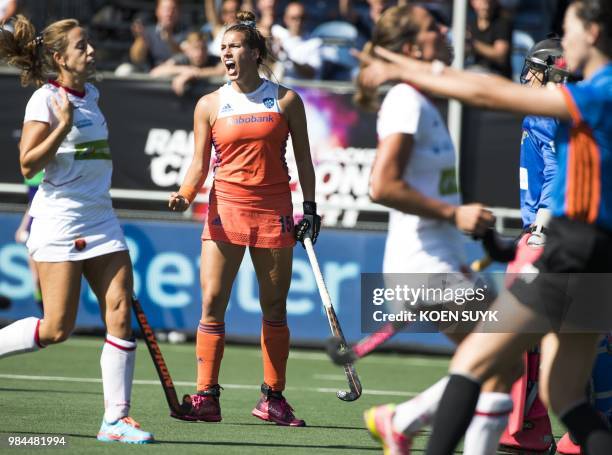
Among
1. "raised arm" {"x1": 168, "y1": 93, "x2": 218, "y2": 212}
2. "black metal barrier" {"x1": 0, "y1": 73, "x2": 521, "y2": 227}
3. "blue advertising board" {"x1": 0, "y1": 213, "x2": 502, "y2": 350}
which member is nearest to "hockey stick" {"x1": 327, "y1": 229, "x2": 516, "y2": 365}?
"raised arm" {"x1": 168, "y1": 93, "x2": 218, "y2": 212}

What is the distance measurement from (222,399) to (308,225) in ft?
5.13

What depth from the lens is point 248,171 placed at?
7.13 m

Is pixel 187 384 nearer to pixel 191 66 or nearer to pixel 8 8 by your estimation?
pixel 191 66

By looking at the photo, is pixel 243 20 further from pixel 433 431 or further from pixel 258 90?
pixel 433 431

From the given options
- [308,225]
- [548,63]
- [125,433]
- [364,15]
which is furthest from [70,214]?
[364,15]

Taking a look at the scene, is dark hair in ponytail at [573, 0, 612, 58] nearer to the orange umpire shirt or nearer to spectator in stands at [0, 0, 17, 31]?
the orange umpire shirt

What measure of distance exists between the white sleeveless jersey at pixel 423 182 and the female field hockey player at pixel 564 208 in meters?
0.24

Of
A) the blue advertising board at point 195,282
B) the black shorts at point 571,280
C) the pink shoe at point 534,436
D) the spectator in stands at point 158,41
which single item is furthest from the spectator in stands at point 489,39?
the black shorts at point 571,280

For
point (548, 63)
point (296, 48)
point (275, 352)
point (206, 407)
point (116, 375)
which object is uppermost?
point (296, 48)

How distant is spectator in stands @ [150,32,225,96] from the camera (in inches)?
470

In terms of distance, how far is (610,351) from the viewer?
20.5 ft

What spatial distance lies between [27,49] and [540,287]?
10.3ft

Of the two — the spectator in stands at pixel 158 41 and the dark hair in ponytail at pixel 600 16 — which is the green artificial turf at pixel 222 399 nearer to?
the dark hair in ponytail at pixel 600 16

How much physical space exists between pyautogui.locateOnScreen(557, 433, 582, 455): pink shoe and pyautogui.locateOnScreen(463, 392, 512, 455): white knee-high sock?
176 cm
